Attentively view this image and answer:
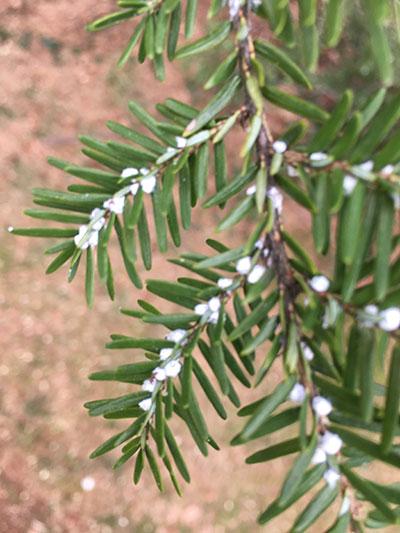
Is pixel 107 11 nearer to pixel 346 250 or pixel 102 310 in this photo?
pixel 102 310

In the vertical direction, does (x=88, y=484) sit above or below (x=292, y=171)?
below

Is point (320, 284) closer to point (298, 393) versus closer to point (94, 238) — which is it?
point (298, 393)

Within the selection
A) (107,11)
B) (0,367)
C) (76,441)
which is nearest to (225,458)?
(76,441)

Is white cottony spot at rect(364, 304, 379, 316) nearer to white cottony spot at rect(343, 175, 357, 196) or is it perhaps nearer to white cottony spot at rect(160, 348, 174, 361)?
white cottony spot at rect(343, 175, 357, 196)

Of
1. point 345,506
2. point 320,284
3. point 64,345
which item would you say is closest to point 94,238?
point 320,284

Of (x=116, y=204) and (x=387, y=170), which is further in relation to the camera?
(x=116, y=204)

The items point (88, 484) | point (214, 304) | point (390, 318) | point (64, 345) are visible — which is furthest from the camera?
point (64, 345)

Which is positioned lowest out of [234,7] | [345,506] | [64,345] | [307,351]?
[64,345]

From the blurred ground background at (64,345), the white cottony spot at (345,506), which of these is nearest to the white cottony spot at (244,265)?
the white cottony spot at (345,506)
